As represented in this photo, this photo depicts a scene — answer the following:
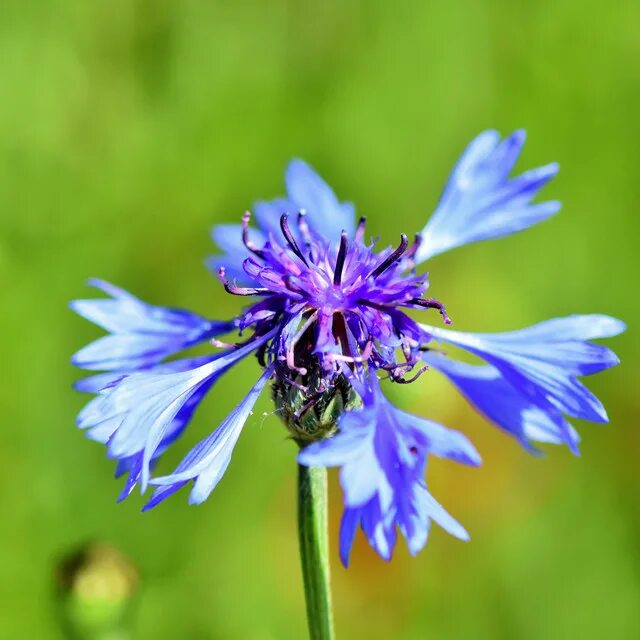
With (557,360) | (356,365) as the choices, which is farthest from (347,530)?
(557,360)

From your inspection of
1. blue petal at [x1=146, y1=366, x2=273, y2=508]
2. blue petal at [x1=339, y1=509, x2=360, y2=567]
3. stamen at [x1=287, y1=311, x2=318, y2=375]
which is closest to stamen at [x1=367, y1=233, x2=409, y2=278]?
stamen at [x1=287, y1=311, x2=318, y2=375]

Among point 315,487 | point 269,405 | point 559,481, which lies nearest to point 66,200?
point 269,405

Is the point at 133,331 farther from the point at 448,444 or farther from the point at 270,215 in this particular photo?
the point at 448,444

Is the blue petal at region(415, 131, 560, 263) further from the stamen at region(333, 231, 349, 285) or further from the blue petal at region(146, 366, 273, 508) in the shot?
the blue petal at region(146, 366, 273, 508)

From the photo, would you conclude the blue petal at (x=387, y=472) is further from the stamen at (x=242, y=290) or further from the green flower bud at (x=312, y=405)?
the stamen at (x=242, y=290)

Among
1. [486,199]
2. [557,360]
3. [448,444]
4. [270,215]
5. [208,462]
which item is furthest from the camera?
[270,215]
